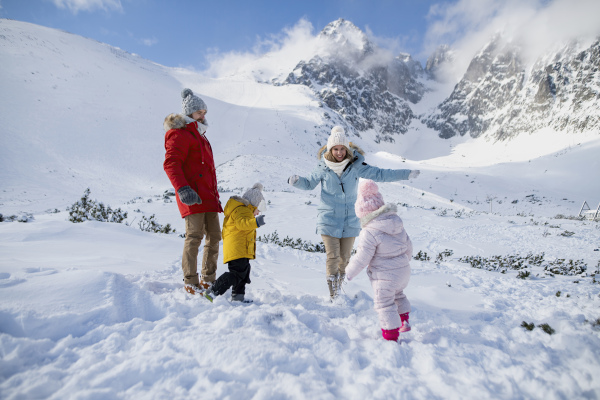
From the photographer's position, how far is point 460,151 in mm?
59062

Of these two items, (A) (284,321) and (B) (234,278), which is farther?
(B) (234,278)

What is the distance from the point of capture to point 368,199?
2719 mm

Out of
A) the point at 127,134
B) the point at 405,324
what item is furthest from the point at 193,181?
the point at 127,134

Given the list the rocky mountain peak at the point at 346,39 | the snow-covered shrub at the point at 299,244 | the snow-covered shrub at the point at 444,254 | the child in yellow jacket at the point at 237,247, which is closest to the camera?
the child in yellow jacket at the point at 237,247

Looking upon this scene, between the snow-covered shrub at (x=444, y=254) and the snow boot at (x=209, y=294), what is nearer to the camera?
the snow boot at (x=209, y=294)

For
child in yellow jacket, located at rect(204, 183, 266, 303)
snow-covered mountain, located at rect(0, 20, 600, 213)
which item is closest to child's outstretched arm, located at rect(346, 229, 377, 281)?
child in yellow jacket, located at rect(204, 183, 266, 303)

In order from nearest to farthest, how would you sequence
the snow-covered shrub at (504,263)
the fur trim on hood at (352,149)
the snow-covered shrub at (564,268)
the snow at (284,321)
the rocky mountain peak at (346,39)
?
1. the snow at (284,321)
2. the fur trim on hood at (352,149)
3. the snow-covered shrub at (564,268)
4. the snow-covered shrub at (504,263)
5. the rocky mountain peak at (346,39)

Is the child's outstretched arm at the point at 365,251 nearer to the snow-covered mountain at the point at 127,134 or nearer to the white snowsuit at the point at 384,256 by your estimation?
the white snowsuit at the point at 384,256

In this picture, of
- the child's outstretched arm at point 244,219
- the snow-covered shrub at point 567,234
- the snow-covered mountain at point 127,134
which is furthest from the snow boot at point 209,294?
the snow-covered mountain at point 127,134

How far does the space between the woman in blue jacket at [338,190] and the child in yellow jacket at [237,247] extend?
0.74 metres

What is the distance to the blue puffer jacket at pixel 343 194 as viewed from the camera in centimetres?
335

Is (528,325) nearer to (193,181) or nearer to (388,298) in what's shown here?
(388,298)

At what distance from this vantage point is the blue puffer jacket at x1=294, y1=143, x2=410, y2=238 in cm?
335

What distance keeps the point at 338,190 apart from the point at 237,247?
139cm
